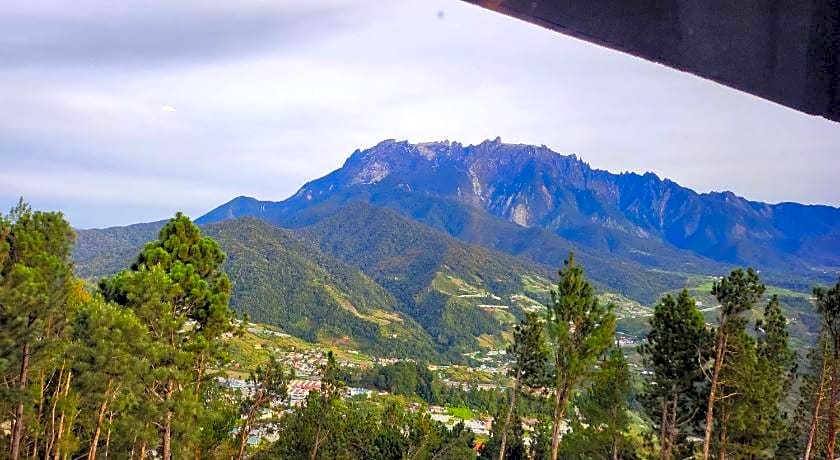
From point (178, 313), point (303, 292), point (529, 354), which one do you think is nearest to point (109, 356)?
point (178, 313)

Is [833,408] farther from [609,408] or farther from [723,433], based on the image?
[609,408]

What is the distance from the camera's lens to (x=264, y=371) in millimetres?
17625

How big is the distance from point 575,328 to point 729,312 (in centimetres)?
404

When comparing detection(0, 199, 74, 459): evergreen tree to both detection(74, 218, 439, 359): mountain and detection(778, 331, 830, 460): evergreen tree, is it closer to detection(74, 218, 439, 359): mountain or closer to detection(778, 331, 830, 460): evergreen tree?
detection(778, 331, 830, 460): evergreen tree

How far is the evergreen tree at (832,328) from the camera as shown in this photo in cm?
1410

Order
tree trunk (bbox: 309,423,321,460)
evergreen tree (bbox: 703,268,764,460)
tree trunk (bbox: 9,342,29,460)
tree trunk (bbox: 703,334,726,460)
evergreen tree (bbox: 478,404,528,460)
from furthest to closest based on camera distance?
1. evergreen tree (bbox: 478,404,528,460)
2. tree trunk (bbox: 309,423,321,460)
3. tree trunk (bbox: 703,334,726,460)
4. evergreen tree (bbox: 703,268,764,460)
5. tree trunk (bbox: 9,342,29,460)

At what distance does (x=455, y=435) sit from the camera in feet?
85.7

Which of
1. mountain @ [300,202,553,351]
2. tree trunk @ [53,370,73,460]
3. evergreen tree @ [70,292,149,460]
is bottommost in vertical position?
mountain @ [300,202,553,351]

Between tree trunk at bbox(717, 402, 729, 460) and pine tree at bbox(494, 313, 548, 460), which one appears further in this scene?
pine tree at bbox(494, 313, 548, 460)

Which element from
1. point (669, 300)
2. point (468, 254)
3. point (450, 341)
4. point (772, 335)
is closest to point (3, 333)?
point (669, 300)

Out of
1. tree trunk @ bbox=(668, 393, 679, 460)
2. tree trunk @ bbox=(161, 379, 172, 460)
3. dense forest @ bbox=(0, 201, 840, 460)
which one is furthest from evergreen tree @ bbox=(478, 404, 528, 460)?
tree trunk @ bbox=(161, 379, 172, 460)

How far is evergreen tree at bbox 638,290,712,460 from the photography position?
16.4 m

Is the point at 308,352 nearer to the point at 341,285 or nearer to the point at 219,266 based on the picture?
the point at 341,285

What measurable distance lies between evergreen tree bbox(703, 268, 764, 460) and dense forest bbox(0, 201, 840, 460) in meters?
0.04
